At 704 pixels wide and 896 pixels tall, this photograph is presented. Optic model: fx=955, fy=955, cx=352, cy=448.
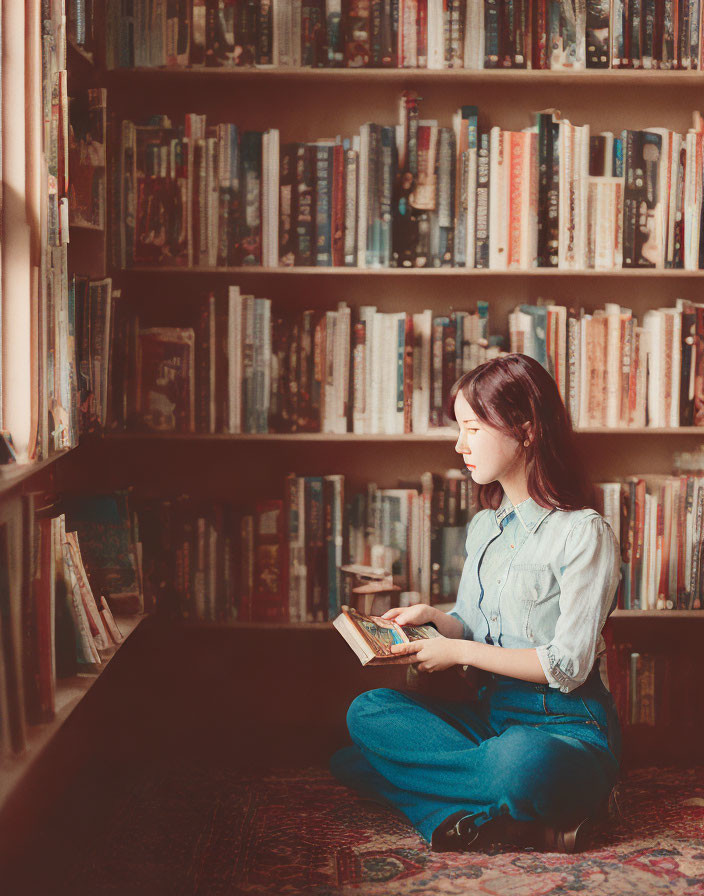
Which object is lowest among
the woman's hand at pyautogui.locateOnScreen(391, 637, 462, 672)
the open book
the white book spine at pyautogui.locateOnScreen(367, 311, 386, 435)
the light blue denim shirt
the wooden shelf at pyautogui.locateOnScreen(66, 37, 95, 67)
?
the woman's hand at pyautogui.locateOnScreen(391, 637, 462, 672)

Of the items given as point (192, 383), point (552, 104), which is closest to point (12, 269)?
point (192, 383)

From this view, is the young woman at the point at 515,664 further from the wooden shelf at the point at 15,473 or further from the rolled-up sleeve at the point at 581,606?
the wooden shelf at the point at 15,473

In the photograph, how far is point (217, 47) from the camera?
2.35 meters

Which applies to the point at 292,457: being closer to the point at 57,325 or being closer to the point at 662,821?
the point at 57,325

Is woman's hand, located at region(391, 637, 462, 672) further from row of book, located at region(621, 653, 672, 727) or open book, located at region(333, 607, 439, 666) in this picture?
row of book, located at region(621, 653, 672, 727)

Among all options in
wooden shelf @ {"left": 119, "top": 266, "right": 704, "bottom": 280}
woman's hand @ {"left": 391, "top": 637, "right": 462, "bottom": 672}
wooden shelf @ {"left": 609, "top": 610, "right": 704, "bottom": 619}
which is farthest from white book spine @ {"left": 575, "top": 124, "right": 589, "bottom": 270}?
woman's hand @ {"left": 391, "top": 637, "right": 462, "bottom": 672}

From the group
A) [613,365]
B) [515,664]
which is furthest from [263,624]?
[613,365]

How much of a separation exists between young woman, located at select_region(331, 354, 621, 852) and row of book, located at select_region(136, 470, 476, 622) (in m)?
0.29

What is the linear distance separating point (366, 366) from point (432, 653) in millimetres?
795

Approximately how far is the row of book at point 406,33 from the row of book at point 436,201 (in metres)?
0.14

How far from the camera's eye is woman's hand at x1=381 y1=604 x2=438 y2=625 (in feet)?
6.89

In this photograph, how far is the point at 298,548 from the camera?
2467 mm

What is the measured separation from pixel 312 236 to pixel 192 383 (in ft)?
1.57

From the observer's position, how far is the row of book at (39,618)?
160 cm
